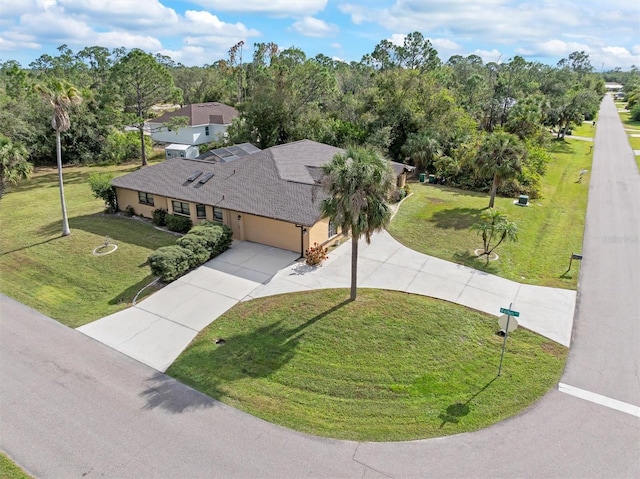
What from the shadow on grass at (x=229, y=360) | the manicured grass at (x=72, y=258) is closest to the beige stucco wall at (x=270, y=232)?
the manicured grass at (x=72, y=258)

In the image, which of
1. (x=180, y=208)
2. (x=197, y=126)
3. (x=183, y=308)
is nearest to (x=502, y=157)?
(x=180, y=208)

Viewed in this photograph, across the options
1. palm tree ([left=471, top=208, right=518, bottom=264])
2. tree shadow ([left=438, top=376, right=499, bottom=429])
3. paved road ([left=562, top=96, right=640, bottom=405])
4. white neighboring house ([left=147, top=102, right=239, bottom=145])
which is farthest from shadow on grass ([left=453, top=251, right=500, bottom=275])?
white neighboring house ([left=147, top=102, right=239, bottom=145])

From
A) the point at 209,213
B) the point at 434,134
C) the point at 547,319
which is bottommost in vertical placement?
the point at 547,319

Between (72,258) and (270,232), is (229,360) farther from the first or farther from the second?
(72,258)

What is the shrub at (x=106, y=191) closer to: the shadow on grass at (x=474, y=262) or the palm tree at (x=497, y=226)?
the shadow on grass at (x=474, y=262)

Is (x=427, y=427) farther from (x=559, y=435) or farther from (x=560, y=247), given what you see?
(x=560, y=247)

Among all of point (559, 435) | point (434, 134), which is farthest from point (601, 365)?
point (434, 134)
